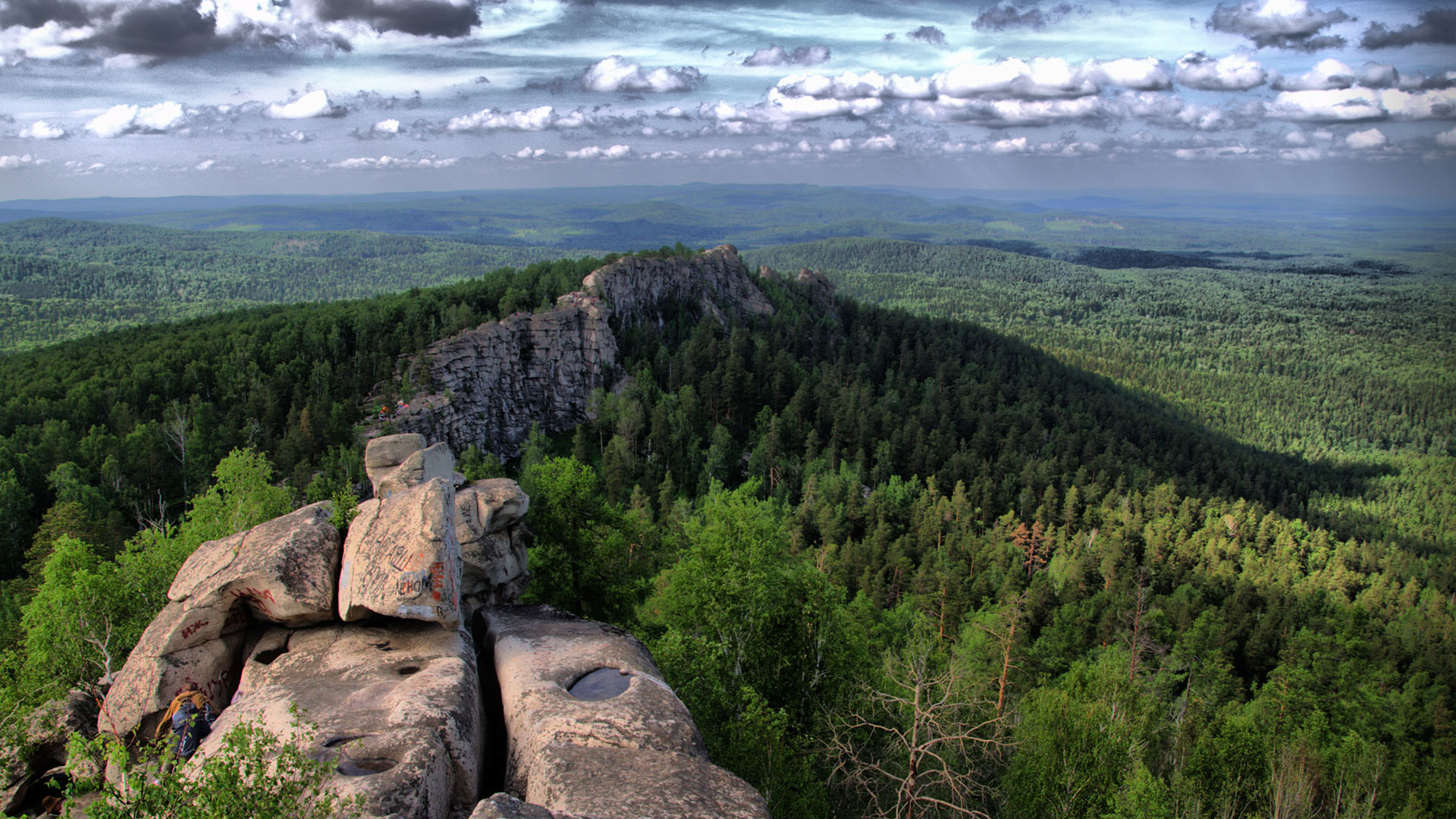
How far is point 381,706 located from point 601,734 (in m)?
4.85

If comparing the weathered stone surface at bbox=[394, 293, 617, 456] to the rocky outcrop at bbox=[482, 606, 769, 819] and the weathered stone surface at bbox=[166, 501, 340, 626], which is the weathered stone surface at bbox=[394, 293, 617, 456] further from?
the rocky outcrop at bbox=[482, 606, 769, 819]

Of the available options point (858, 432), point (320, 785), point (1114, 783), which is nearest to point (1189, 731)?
point (1114, 783)

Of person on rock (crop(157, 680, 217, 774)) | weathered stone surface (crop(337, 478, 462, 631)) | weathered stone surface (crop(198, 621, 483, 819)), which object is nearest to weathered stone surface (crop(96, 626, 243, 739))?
person on rock (crop(157, 680, 217, 774))

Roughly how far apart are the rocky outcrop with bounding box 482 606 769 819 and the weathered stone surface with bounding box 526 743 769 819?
0.02 metres

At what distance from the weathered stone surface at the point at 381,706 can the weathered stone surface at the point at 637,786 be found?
206 cm

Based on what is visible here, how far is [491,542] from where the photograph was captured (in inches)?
1048

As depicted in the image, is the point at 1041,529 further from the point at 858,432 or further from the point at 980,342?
the point at 980,342

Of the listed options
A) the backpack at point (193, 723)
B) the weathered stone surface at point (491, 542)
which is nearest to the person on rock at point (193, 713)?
the backpack at point (193, 723)

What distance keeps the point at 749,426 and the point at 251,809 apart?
318 feet

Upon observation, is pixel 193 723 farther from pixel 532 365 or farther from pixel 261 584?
pixel 532 365

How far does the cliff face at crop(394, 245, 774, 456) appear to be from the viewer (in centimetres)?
9138

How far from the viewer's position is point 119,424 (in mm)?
75938


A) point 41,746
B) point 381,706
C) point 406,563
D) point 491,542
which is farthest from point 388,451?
point 381,706

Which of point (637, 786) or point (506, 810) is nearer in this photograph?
point (506, 810)
